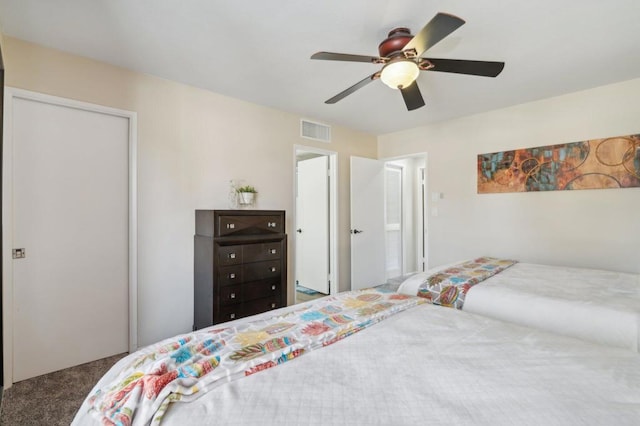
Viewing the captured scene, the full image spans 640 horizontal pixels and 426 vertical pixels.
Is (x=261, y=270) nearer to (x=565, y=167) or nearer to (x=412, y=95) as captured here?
(x=412, y=95)

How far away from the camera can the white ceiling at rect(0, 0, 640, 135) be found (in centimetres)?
189

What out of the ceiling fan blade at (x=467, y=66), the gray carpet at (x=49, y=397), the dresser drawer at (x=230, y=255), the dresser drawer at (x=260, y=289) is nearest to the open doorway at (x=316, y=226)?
the dresser drawer at (x=260, y=289)

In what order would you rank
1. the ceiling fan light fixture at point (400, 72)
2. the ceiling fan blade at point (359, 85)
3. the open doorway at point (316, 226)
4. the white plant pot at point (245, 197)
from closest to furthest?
1. the ceiling fan light fixture at point (400, 72)
2. the ceiling fan blade at point (359, 85)
3. the white plant pot at point (245, 197)
4. the open doorway at point (316, 226)

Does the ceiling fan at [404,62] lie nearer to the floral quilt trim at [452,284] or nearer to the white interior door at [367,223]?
the floral quilt trim at [452,284]

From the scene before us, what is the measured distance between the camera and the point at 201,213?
2.99m

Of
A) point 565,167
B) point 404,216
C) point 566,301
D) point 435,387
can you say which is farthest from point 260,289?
point 404,216

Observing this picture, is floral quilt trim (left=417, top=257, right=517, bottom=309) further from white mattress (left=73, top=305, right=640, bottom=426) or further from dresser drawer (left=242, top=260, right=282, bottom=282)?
dresser drawer (left=242, top=260, right=282, bottom=282)

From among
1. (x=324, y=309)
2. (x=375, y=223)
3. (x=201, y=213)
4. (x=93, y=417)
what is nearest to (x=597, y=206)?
(x=375, y=223)

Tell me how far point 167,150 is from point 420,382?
2.87 m

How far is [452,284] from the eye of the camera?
2320mm

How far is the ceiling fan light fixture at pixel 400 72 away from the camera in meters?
1.99

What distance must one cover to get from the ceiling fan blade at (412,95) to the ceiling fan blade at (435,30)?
482mm

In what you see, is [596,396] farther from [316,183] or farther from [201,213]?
[316,183]

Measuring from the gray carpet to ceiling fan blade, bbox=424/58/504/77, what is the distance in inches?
125
